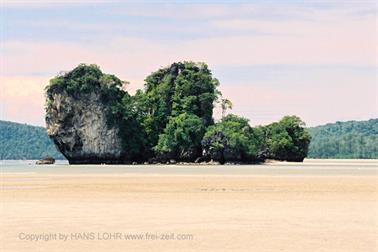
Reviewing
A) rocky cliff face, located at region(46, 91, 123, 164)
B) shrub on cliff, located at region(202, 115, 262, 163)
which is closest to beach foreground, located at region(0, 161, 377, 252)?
shrub on cliff, located at region(202, 115, 262, 163)

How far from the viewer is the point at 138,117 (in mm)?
101375

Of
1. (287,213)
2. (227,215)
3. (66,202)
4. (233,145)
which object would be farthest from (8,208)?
(233,145)

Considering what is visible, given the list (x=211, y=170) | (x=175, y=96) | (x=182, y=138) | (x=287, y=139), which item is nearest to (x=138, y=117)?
(x=175, y=96)

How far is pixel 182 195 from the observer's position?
97.3 feet

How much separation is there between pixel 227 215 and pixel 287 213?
1737 millimetres

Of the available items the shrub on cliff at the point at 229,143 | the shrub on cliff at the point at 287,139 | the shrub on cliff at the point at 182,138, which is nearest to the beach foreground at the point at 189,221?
the shrub on cliff at the point at 229,143

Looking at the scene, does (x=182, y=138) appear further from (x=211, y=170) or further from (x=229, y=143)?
(x=211, y=170)

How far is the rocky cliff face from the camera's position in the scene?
327ft

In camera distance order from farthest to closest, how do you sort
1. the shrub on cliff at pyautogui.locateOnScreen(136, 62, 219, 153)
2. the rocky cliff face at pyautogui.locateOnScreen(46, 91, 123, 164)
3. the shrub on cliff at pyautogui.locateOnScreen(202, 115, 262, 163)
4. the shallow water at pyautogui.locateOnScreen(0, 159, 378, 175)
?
1. the rocky cliff face at pyautogui.locateOnScreen(46, 91, 123, 164)
2. the shrub on cliff at pyautogui.locateOnScreen(136, 62, 219, 153)
3. the shrub on cliff at pyautogui.locateOnScreen(202, 115, 262, 163)
4. the shallow water at pyautogui.locateOnScreen(0, 159, 378, 175)

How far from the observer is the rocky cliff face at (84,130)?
9962cm

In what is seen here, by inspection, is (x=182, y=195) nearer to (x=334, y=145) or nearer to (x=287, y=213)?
(x=287, y=213)

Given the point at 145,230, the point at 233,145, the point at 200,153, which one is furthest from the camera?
the point at 200,153

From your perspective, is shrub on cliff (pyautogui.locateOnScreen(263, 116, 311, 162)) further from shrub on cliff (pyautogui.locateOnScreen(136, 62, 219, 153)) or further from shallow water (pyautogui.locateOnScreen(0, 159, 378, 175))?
shallow water (pyautogui.locateOnScreen(0, 159, 378, 175))

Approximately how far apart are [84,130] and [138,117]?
678 cm
